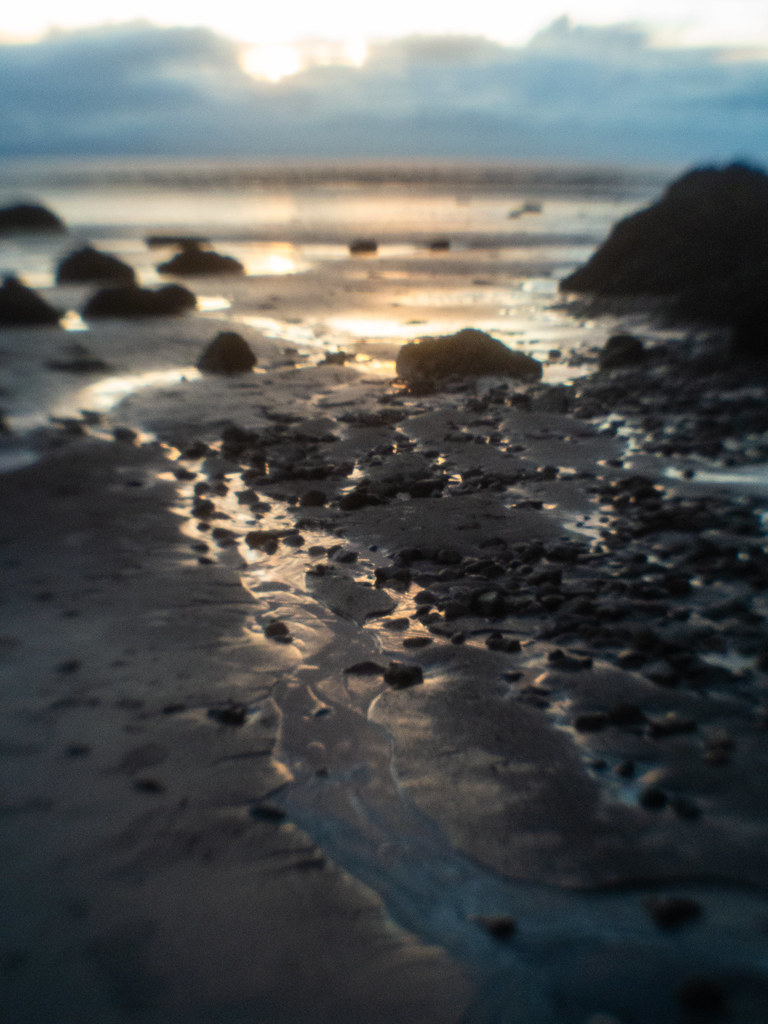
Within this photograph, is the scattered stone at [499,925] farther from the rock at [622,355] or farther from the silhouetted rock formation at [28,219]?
the silhouetted rock formation at [28,219]

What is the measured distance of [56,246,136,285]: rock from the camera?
19.9 meters

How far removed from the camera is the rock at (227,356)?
10.1 meters

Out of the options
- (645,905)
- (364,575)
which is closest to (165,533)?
(364,575)

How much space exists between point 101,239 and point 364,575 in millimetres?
36422

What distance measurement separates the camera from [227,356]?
33.1 feet

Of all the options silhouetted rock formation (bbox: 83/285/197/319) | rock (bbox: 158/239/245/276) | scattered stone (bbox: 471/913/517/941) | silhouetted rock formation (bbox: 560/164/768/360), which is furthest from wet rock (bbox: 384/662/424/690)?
rock (bbox: 158/239/245/276)

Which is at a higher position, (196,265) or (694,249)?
(694,249)

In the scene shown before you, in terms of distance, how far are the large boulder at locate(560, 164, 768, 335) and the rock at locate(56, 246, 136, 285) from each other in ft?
38.5

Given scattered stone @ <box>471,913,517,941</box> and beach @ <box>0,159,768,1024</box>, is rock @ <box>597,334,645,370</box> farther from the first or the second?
scattered stone @ <box>471,913,517,941</box>

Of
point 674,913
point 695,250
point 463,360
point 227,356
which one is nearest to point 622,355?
point 463,360

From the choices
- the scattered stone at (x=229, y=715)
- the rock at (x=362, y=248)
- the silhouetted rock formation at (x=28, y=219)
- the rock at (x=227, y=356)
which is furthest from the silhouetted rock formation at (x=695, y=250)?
the silhouetted rock formation at (x=28, y=219)

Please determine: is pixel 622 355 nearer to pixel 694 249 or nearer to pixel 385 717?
pixel 694 249

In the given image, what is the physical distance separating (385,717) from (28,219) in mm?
39418

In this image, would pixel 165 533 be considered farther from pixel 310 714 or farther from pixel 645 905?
pixel 645 905
